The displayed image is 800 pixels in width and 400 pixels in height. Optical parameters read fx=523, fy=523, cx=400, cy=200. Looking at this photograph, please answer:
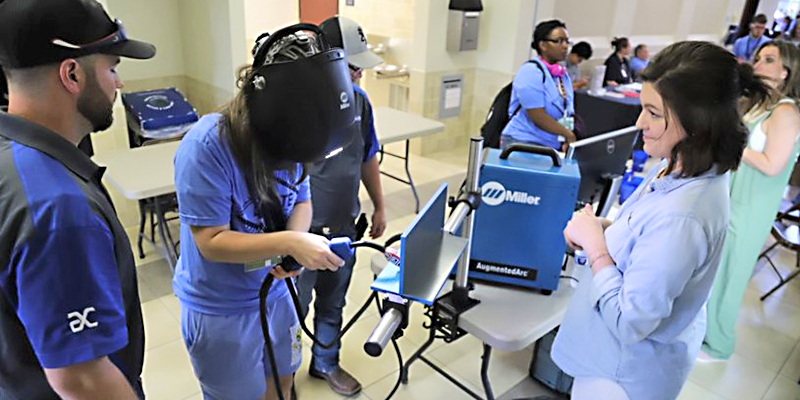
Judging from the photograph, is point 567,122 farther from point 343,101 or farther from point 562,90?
point 343,101

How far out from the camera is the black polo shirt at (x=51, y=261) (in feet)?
2.64

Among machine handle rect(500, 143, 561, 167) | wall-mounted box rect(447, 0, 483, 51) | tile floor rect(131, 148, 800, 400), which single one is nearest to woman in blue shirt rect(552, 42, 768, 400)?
machine handle rect(500, 143, 561, 167)

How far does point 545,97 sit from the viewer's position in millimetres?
2799

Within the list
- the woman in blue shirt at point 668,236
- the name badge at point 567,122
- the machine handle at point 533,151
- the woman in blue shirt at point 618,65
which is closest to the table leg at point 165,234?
the machine handle at point 533,151

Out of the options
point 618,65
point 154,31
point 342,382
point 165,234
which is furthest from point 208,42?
point 618,65

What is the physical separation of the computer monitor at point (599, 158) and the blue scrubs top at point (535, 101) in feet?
2.62

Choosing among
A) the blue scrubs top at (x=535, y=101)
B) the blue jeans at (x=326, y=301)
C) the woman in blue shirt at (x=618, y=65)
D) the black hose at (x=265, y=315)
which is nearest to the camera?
the black hose at (x=265, y=315)

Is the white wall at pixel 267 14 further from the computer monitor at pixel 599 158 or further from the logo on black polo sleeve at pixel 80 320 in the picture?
the logo on black polo sleeve at pixel 80 320

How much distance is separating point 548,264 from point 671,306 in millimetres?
502

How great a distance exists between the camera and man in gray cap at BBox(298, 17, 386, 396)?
1.92 m

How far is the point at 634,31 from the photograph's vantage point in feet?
23.1

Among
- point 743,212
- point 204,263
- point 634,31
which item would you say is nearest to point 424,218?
point 204,263

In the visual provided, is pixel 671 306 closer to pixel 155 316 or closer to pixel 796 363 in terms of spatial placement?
pixel 796 363

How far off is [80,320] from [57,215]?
17 cm
